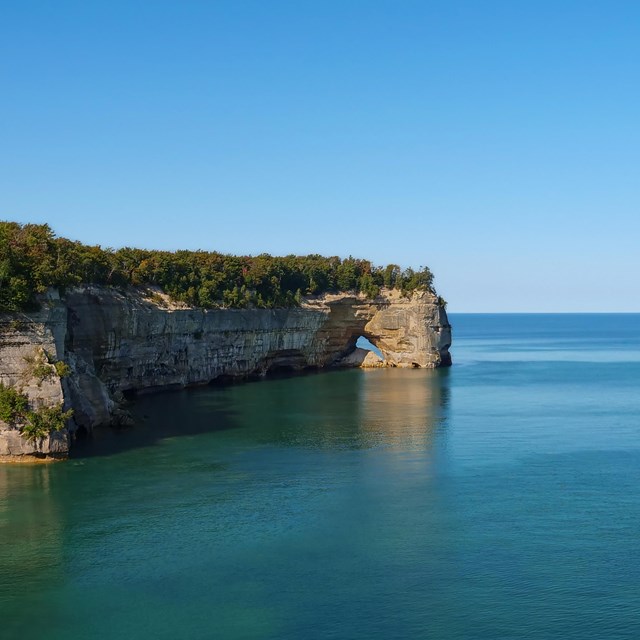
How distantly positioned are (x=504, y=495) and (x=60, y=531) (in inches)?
925

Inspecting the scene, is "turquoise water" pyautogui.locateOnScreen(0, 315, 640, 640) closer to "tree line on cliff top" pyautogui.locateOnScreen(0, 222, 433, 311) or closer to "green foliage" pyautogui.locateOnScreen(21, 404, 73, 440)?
"green foliage" pyautogui.locateOnScreen(21, 404, 73, 440)

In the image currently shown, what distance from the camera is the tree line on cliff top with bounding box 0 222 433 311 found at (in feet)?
161

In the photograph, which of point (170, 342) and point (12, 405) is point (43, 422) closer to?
point (12, 405)

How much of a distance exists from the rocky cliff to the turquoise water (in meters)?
4.57

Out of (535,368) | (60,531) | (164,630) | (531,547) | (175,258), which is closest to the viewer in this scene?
(164,630)

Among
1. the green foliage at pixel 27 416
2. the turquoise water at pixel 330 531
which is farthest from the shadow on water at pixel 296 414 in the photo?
the green foliage at pixel 27 416

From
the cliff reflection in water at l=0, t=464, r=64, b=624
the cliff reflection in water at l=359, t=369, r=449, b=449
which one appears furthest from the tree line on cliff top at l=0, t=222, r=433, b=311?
the cliff reflection in water at l=359, t=369, r=449, b=449

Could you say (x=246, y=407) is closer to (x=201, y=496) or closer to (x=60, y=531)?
(x=201, y=496)

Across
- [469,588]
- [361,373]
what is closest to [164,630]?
[469,588]

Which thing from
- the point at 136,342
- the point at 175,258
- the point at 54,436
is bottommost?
the point at 54,436

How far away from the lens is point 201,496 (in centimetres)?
4259

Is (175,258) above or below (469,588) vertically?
above

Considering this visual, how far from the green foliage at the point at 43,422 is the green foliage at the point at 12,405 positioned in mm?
521

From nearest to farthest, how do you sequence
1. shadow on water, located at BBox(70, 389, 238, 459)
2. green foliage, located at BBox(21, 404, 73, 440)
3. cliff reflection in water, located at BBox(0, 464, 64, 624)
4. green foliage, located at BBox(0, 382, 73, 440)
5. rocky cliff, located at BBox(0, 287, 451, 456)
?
1. cliff reflection in water, located at BBox(0, 464, 64, 624)
2. green foliage, located at BBox(0, 382, 73, 440)
3. green foliage, located at BBox(21, 404, 73, 440)
4. rocky cliff, located at BBox(0, 287, 451, 456)
5. shadow on water, located at BBox(70, 389, 238, 459)
